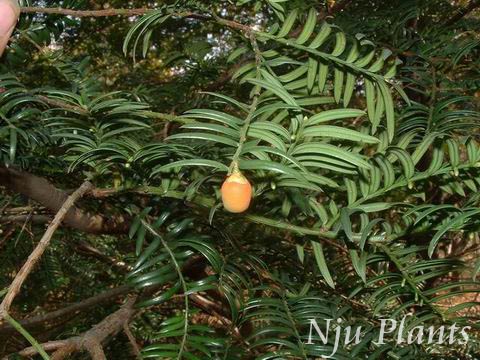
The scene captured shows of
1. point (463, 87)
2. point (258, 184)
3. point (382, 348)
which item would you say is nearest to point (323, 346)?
point (382, 348)

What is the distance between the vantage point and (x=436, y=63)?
80 centimetres

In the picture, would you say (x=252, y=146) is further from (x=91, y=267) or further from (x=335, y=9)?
(x=91, y=267)

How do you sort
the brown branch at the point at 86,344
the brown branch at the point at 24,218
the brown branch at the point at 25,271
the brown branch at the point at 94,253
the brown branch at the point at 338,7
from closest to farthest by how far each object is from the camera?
the brown branch at the point at 25,271, the brown branch at the point at 86,344, the brown branch at the point at 24,218, the brown branch at the point at 338,7, the brown branch at the point at 94,253

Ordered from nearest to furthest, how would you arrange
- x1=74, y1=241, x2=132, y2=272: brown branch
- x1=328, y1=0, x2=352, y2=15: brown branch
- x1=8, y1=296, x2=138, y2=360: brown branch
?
x1=8, y1=296, x2=138, y2=360: brown branch → x1=328, y1=0, x2=352, y2=15: brown branch → x1=74, y1=241, x2=132, y2=272: brown branch

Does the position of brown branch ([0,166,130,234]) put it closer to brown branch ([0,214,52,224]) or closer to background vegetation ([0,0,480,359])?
background vegetation ([0,0,480,359])

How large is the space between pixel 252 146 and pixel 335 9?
82 centimetres

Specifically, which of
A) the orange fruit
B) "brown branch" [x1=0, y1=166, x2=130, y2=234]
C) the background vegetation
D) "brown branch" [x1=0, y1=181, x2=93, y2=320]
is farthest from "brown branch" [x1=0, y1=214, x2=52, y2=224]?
the orange fruit

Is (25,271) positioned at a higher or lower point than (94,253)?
lower

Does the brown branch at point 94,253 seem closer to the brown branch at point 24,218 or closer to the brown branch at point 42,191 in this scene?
the brown branch at point 24,218

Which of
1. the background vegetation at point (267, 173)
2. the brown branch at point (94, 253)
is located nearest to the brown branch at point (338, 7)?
the background vegetation at point (267, 173)

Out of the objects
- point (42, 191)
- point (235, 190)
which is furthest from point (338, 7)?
point (235, 190)

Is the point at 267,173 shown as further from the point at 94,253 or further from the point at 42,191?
the point at 94,253

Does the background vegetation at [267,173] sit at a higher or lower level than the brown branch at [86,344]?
higher

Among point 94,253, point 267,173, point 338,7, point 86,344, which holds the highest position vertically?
point 338,7
